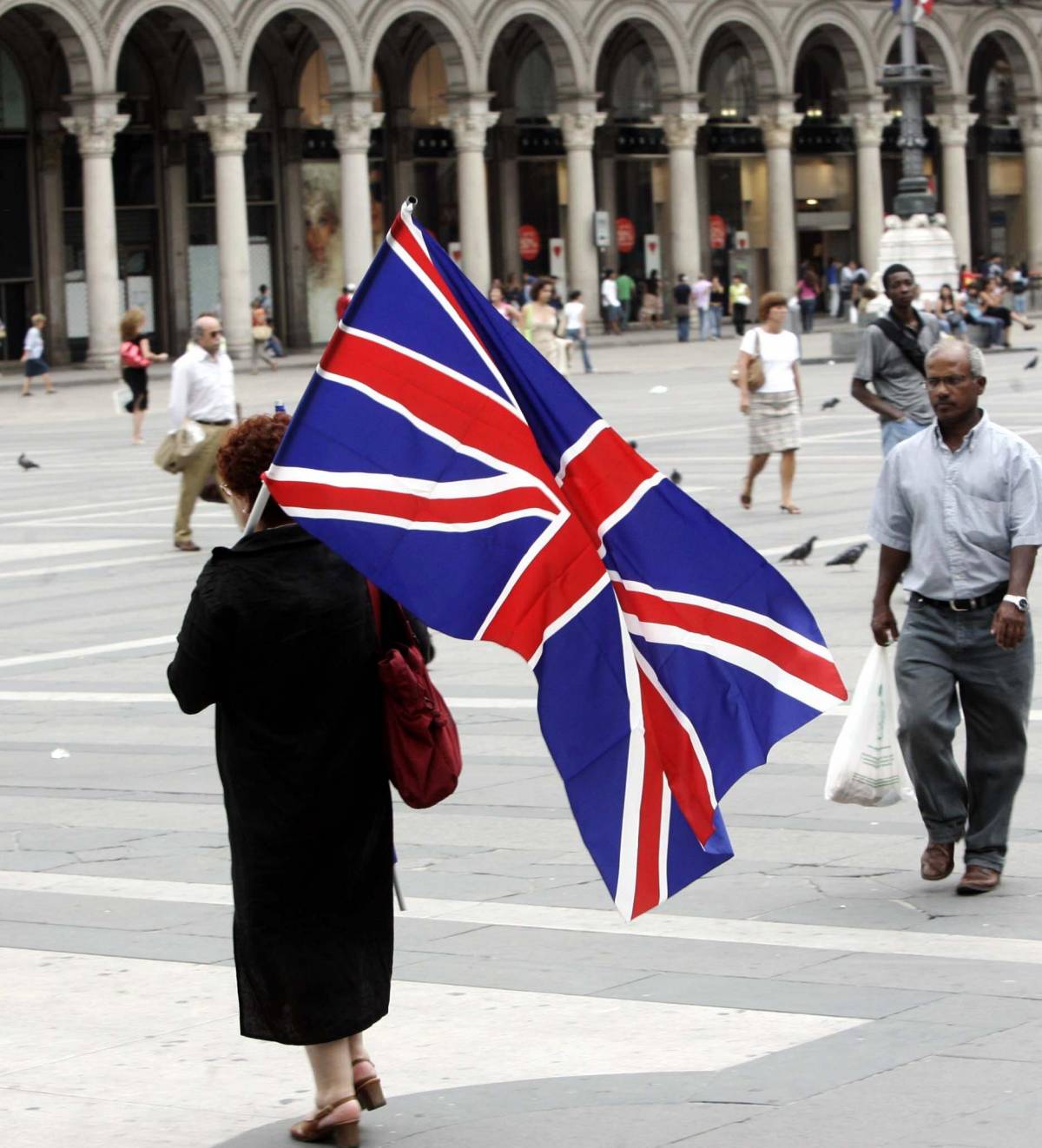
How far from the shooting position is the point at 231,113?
50.6 metres

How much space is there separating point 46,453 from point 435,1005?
2474cm

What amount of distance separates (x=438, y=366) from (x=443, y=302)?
0.47ft

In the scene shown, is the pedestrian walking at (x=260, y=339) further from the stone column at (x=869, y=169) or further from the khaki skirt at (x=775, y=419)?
the khaki skirt at (x=775, y=419)

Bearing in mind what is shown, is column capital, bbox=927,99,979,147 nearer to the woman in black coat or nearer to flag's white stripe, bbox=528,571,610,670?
flag's white stripe, bbox=528,571,610,670

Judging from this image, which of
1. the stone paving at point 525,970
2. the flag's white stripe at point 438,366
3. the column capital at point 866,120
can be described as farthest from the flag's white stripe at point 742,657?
the column capital at point 866,120

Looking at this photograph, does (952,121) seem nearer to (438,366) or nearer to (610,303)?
(610,303)

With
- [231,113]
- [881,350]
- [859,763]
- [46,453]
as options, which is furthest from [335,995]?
[231,113]

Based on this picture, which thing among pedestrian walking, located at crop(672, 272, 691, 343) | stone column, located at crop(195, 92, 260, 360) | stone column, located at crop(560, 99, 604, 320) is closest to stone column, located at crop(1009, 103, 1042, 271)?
pedestrian walking, located at crop(672, 272, 691, 343)

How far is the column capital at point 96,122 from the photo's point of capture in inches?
1911

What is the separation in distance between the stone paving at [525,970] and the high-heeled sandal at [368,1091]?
5 cm

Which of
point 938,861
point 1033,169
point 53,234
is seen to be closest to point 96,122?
point 53,234

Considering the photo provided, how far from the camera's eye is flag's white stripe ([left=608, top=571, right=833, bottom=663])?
5594mm

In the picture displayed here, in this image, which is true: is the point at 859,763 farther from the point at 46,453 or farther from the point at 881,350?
the point at 46,453

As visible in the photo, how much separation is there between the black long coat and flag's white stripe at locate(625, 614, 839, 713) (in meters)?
0.68
